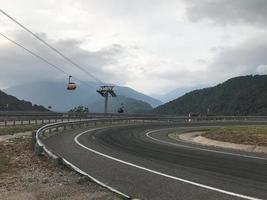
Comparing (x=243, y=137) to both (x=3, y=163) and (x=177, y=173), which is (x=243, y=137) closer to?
(x=177, y=173)

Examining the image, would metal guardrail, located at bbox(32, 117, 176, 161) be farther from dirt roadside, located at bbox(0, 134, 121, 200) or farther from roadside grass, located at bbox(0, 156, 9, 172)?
roadside grass, located at bbox(0, 156, 9, 172)

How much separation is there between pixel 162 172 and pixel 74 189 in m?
3.58

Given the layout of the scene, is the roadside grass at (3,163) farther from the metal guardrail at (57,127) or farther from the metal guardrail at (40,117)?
the metal guardrail at (40,117)

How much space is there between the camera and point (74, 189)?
11.7 metres

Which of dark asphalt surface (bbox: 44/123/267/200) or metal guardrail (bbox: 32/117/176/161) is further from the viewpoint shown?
metal guardrail (bbox: 32/117/176/161)

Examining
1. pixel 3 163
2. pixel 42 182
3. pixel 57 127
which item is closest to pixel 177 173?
pixel 42 182

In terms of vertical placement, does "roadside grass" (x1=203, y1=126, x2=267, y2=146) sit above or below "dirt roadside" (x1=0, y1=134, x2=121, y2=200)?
above

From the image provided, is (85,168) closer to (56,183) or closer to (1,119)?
(56,183)

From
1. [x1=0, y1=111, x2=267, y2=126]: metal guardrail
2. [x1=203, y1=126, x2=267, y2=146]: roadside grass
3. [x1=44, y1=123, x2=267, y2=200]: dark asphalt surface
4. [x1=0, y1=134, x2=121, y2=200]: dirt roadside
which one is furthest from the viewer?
[x1=0, y1=111, x2=267, y2=126]: metal guardrail

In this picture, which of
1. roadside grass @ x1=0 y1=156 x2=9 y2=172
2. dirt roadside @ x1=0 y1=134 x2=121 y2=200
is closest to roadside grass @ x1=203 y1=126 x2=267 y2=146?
dirt roadside @ x1=0 y1=134 x2=121 y2=200

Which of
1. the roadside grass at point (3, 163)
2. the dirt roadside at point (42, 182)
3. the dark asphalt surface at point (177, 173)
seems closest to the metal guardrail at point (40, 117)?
the roadside grass at point (3, 163)

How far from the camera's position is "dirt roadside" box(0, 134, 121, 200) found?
10.9 m

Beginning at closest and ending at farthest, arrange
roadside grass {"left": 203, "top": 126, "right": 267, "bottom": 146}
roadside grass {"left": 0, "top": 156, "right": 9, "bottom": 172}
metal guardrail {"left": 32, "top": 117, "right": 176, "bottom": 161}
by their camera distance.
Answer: roadside grass {"left": 0, "top": 156, "right": 9, "bottom": 172}, metal guardrail {"left": 32, "top": 117, "right": 176, "bottom": 161}, roadside grass {"left": 203, "top": 126, "right": 267, "bottom": 146}

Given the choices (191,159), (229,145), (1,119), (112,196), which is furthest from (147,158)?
(1,119)
